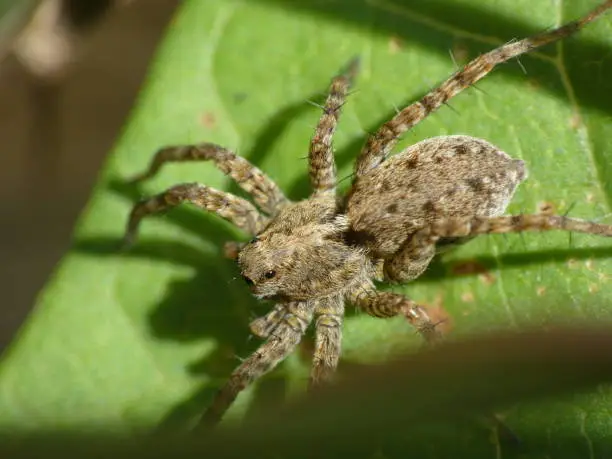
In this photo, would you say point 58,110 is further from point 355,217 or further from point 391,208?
point 391,208

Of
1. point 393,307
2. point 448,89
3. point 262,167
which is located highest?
point 448,89

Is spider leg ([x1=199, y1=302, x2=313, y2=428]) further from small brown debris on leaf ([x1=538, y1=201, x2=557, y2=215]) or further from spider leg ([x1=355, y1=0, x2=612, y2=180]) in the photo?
small brown debris on leaf ([x1=538, y1=201, x2=557, y2=215])

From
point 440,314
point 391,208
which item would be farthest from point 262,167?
point 440,314

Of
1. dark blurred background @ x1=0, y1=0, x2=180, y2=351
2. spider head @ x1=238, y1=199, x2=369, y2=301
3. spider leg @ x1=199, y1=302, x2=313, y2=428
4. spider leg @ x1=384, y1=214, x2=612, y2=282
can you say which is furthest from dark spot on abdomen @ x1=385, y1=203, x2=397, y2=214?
dark blurred background @ x1=0, y1=0, x2=180, y2=351

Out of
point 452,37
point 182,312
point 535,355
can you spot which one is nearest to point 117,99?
point 182,312

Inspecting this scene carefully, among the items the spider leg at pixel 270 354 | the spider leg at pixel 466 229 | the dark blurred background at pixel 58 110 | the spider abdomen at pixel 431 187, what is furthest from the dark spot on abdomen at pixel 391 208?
the dark blurred background at pixel 58 110

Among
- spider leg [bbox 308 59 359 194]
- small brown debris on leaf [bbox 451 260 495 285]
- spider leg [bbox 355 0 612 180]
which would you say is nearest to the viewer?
spider leg [bbox 355 0 612 180]

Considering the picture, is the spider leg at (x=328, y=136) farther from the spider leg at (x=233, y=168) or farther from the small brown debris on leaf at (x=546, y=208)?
the small brown debris on leaf at (x=546, y=208)
